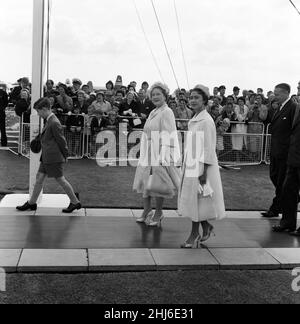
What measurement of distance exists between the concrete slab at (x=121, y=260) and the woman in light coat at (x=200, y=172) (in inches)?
29.7

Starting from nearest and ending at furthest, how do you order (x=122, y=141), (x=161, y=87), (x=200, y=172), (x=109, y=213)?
(x=200, y=172)
(x=161, y=87)
(x=109, y=213)
(x=122, y=141)

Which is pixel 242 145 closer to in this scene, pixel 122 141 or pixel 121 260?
pixel 122 141

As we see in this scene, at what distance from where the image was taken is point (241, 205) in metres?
8.85

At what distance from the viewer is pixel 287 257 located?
232 inches

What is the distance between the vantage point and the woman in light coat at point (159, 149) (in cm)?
677

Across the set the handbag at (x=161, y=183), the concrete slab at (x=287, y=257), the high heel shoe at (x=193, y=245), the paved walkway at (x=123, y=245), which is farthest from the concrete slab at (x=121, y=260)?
the concrete slab at (x=287, y=257)

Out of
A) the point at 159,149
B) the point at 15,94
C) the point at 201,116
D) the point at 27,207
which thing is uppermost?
the point at 15,94

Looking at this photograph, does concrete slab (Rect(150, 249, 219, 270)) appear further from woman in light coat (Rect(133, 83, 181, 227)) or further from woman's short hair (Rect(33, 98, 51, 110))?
woman's short hair (Rect(33, 98, 51, 110))

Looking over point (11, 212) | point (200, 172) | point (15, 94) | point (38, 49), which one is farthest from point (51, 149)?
point (15, 94)

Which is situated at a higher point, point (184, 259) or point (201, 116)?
point (201, 116)

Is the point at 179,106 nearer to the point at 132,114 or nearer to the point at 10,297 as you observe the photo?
the point at 132,114

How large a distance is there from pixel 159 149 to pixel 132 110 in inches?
286

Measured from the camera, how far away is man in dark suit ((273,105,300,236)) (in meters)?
6.90

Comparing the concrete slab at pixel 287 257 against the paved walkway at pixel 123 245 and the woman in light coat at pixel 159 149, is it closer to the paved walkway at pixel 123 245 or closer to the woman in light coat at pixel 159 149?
the paved walkway at pixel 123 245
